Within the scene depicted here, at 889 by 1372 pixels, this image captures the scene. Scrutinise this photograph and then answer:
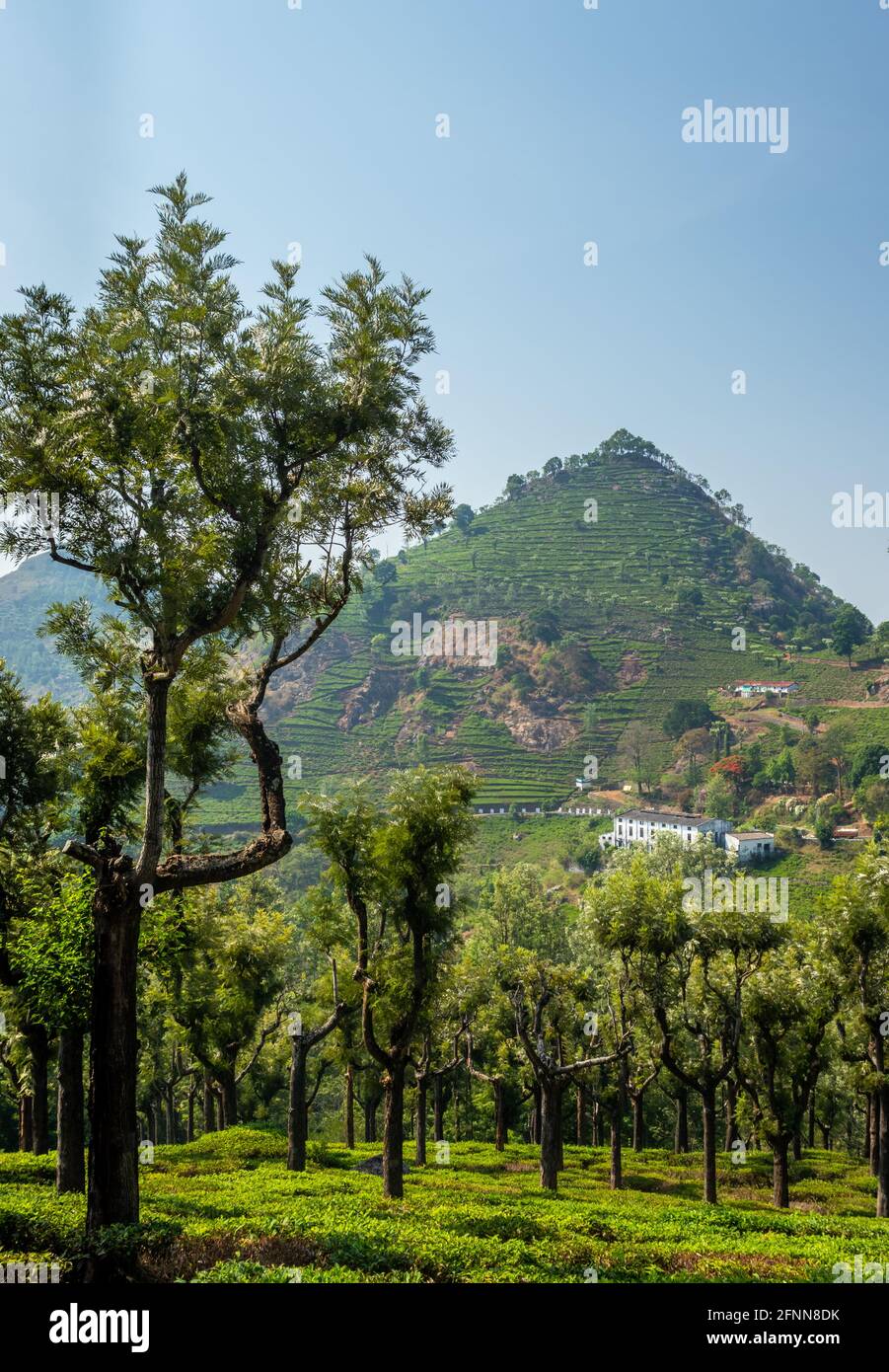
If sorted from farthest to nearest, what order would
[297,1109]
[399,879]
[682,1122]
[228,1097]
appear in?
[682,1122] → [228,1097] → [297,1109] → [399,879]

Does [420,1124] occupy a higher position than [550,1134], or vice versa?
[550,1134]

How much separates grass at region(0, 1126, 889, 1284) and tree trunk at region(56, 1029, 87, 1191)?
1.84 ft

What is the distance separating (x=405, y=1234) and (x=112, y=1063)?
13.6 ft

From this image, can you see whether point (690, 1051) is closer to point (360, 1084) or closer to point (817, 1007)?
point (817, 1007)

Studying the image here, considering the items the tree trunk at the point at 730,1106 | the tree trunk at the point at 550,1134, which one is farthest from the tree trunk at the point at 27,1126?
the tree trunk at the point at 730,1106

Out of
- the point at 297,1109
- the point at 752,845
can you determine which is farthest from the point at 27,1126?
the point at 752,845

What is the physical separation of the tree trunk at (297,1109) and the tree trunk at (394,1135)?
11.3ft

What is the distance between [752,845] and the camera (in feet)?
372

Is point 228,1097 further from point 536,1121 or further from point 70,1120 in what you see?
point 70,1120

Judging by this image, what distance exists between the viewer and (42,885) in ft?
51.1

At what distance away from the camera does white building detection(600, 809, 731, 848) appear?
4827 inches

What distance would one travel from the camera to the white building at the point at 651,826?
402ft

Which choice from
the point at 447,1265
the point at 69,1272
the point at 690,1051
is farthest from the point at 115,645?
the point at 690,1051
